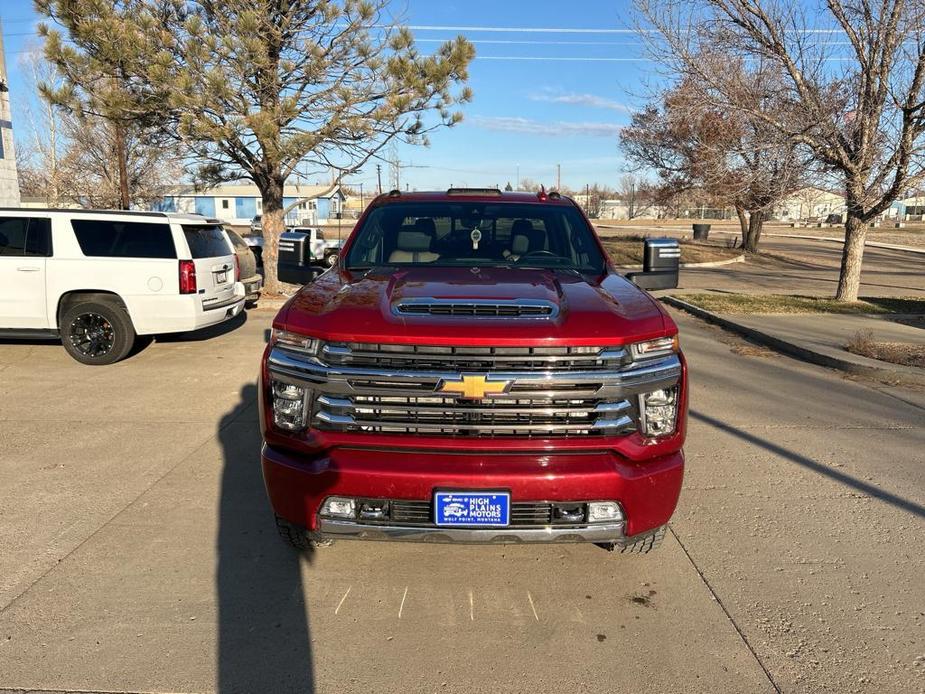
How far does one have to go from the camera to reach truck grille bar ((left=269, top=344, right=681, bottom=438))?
9.27 ft

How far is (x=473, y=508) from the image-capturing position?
9.11ft

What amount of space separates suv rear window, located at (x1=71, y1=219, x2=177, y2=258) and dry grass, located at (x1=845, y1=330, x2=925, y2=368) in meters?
8.57

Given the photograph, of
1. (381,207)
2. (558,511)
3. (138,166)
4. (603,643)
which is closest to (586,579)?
(603,643)

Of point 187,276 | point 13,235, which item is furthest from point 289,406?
point 13,235

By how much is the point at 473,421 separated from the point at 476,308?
20.5 inches

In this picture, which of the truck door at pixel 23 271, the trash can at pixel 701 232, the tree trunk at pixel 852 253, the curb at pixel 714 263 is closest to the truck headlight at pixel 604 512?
the truck door at pixel 23 271

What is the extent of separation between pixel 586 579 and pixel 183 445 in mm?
3389

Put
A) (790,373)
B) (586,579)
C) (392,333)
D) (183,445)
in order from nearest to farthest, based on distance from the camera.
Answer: (392,333)
(586,579)
(183,445)
(790,373)

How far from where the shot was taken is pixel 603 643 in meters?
2.86

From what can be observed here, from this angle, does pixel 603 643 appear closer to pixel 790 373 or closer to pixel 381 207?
pixel 381 207

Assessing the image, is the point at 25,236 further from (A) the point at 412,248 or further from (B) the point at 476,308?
(B) the point at 476,308

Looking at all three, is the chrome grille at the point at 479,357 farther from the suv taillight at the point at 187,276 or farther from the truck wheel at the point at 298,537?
the suv taillight at the point at 187,276

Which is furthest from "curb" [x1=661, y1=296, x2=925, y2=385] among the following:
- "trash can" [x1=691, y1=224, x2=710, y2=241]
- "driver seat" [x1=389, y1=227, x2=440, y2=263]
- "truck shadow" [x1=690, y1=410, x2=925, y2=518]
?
"trash can" [x1=691, y1=224, x2=710, y2=241]

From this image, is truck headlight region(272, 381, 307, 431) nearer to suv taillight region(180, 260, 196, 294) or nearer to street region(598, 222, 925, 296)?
suv taillight region(180, 260, 196, 294)
